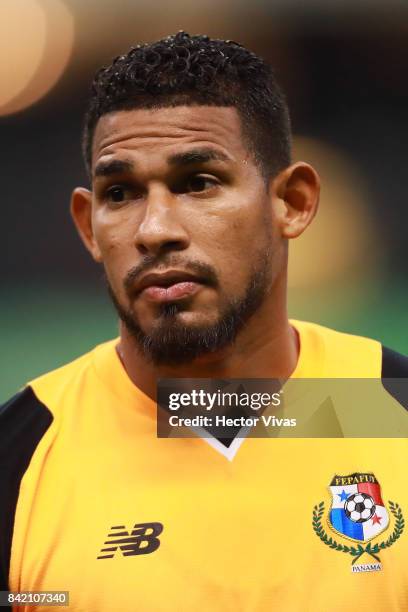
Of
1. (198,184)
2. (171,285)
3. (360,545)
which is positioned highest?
(198,184)

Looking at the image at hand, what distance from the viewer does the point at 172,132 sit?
2.12m

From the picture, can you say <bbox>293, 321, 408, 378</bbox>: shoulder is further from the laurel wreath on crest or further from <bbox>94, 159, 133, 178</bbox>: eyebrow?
<bbox>94, 159, 133, 178</bbox>: eyebrow

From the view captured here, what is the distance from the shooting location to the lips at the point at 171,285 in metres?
2.05

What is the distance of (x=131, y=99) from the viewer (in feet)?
7.22

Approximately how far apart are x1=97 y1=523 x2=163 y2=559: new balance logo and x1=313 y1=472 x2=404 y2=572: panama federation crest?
1.43ft

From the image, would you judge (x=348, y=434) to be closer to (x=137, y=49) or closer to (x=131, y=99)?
(x=131, y=99)

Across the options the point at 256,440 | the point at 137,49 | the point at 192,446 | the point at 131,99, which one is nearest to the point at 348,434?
the point at 256,440

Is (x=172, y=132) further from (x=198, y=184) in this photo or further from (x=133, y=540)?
(x=133, y=540)

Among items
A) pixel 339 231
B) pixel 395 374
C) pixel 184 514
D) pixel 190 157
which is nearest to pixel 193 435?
pixel 184 514

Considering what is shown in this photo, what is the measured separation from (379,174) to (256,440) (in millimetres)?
6827

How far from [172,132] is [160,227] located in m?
0.30

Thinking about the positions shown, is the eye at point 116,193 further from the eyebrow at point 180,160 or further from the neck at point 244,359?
the neck at point 244,359

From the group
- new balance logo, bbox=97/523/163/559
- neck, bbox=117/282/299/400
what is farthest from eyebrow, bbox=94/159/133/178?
new balance logo, bbox=97/523/163/559

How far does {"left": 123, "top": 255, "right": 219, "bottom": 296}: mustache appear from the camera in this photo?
6.70 feet
